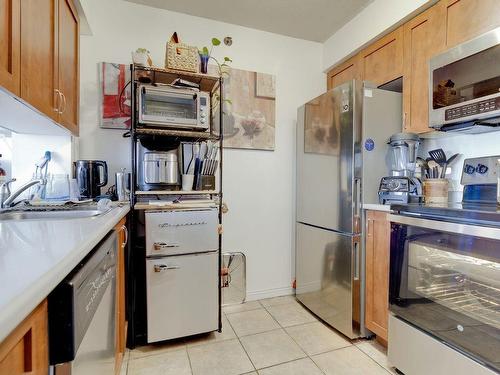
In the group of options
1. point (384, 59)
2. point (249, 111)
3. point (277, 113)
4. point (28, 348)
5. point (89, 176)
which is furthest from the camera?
point (277, 113)

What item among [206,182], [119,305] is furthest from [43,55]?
[119,305]

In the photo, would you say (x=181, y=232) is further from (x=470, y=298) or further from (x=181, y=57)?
(x=470, y=298)

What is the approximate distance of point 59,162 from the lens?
6.13 feet

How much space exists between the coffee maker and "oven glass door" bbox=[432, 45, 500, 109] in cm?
27

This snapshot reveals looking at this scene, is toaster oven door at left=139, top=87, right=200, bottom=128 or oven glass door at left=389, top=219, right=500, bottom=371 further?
toaster oven door at left=139, top=87, right=200, bottom=128

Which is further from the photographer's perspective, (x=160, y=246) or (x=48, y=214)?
(x=160, y=246)

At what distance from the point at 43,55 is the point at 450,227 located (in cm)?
201

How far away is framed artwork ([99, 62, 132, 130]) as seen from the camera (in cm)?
208

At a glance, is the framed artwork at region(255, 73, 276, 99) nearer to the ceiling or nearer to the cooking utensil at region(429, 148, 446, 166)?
the ceiling

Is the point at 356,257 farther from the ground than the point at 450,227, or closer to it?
closer to it

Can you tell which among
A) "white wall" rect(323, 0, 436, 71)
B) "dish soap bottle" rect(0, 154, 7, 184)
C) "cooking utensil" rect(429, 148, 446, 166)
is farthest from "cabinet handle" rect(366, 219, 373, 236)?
"dish soap bottle" rect(0, 154, 7, 184)

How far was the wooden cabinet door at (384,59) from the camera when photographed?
198 cm

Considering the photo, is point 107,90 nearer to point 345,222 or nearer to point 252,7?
point 252,7

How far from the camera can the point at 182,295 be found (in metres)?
1.78
